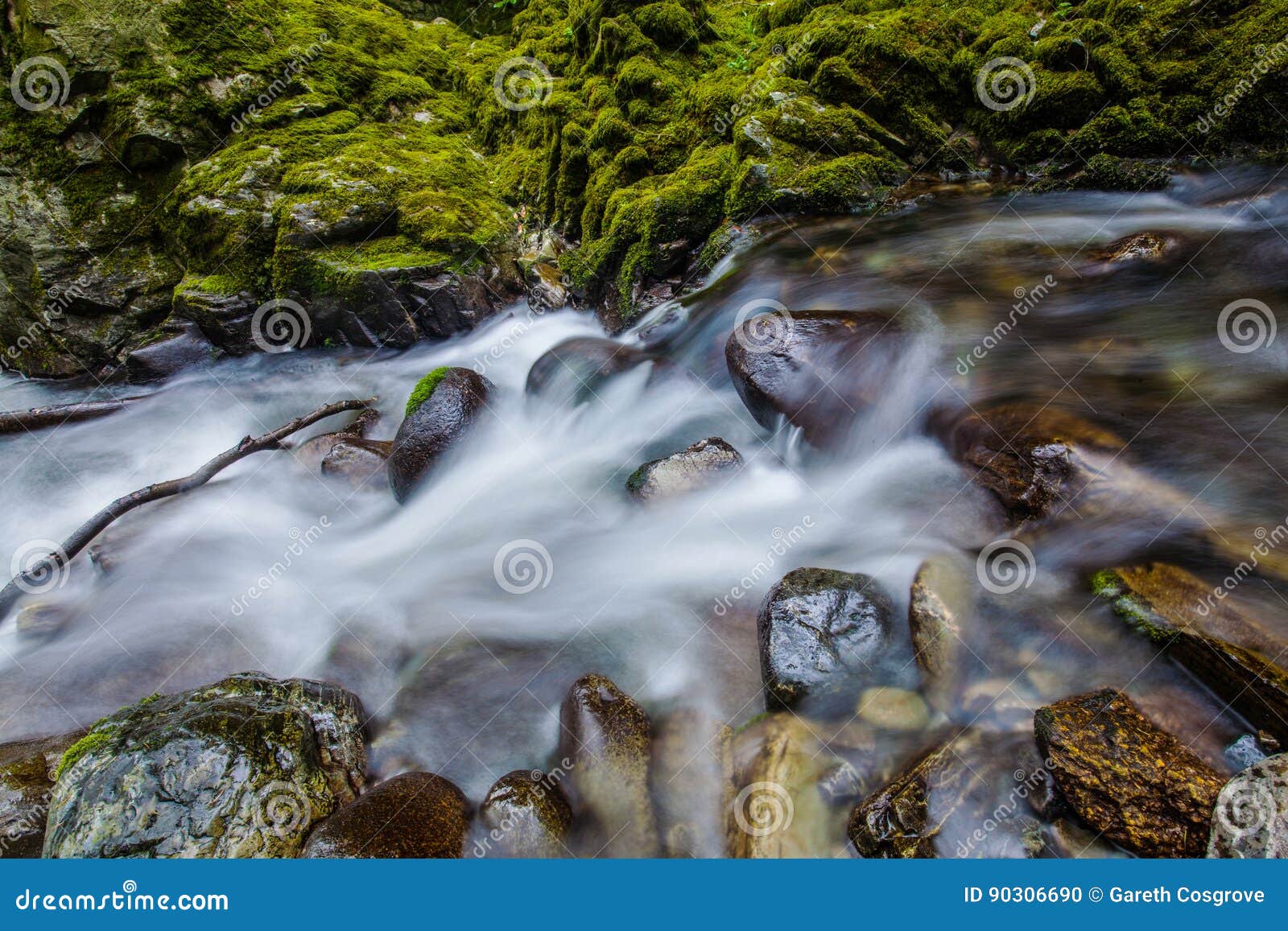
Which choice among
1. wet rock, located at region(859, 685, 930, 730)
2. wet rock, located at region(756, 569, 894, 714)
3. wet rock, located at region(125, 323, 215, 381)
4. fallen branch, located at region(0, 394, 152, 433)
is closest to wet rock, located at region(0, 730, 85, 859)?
wet rock, located at region(756, 569, 894, 714)

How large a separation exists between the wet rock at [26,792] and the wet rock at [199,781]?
0.39m

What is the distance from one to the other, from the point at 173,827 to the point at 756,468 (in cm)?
417

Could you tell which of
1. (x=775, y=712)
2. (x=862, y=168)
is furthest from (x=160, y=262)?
(x=775, y=712)

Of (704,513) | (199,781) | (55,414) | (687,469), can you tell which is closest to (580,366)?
(687,469)

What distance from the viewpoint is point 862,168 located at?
6871 mm

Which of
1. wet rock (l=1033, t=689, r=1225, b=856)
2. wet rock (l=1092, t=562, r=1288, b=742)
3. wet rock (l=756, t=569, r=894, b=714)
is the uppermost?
wet rock (l=1092, t=562, r=1288, b=742)

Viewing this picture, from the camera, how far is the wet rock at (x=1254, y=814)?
1.98m

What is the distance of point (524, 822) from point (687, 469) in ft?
9.34

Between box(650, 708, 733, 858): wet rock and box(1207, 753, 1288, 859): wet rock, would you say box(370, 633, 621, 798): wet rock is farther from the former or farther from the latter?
box(1207, 753, 1288, 859): wet rock

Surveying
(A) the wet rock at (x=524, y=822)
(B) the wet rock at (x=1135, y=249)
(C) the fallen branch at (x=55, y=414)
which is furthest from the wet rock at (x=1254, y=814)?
(C) the fallen branch at (x=55, y=414)

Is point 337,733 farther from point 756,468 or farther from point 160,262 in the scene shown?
point 160,262

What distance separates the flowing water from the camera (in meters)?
3.39

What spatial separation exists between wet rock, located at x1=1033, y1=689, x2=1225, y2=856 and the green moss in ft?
18.6

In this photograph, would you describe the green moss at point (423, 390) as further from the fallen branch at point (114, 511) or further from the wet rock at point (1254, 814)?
the wet rock at point (1254, 814)
